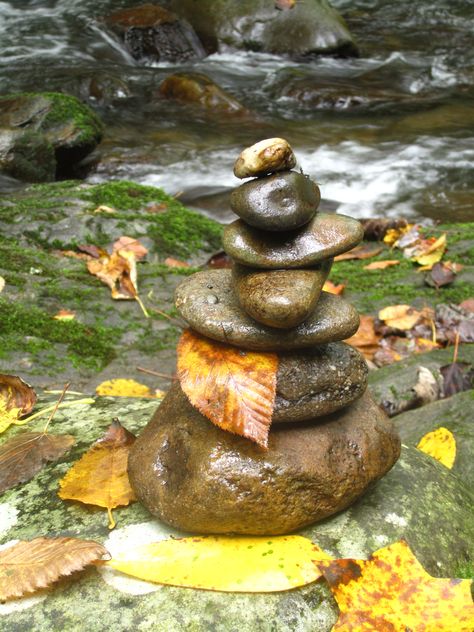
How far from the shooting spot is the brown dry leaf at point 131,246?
539cm

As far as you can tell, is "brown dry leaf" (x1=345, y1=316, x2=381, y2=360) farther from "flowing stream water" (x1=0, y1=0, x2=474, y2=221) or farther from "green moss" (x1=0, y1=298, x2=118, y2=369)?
"flowing stream water" (x1=0, y1=0, x2=474, y2=221)

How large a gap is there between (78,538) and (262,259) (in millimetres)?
964

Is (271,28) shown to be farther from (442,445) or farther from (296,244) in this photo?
(296,244)

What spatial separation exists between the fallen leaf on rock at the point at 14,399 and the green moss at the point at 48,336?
773 millimetres

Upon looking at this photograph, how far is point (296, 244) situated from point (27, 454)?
121cm

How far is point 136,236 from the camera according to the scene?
Answer: 563cm

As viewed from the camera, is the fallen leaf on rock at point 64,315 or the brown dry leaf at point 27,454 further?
the fallen leaf on rock at point 64,315

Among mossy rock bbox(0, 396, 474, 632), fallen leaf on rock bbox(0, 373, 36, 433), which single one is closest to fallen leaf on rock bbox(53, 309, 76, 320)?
fallen leaf on rock bbox(0, 373, 36, 433)

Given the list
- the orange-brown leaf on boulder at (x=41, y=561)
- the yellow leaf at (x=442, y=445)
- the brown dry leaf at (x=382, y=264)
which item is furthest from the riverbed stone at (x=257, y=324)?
the brown dry leaf at (x=382, y=264)

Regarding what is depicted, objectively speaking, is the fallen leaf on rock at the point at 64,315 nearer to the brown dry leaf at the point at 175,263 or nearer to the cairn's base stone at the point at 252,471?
the brown dry leaf at the point at 175,263

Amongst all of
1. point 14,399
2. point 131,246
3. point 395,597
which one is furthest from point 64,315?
point 395,597

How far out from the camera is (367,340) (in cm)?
454

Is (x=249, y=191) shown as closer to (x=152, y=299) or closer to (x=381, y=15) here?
(x=152, y=299)

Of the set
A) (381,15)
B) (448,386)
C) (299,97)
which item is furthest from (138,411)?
(381,15)
